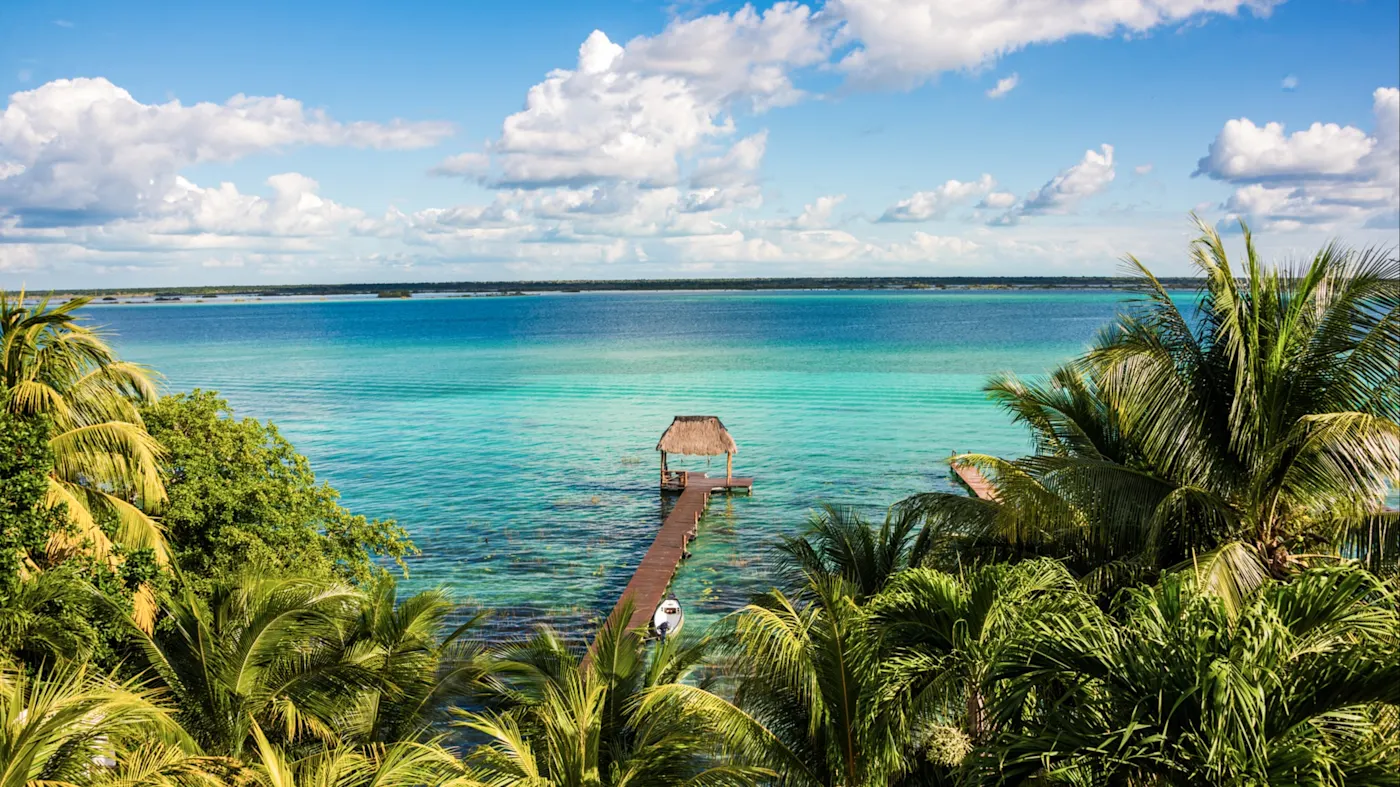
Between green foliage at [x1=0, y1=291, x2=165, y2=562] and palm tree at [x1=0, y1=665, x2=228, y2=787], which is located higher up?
green foliage at [x1=0, y1=291, x2=165, y2=562]

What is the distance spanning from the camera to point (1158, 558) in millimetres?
8336

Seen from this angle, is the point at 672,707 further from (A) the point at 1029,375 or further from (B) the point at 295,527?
(A) the point at 1029,375

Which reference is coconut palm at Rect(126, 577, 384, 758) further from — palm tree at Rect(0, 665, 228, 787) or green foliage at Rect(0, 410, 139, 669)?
palm tree at Rect(0, 665, 228, 787)

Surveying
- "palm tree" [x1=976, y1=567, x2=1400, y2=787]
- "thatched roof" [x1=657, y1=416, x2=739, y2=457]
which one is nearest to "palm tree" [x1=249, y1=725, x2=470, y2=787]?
"palm tree" [x1=976, y1=567, x2=1400, y2=787]

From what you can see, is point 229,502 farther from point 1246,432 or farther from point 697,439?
point 697,439

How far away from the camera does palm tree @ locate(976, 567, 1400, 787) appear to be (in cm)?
399

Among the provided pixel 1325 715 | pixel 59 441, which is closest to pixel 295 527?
pixel 59 441

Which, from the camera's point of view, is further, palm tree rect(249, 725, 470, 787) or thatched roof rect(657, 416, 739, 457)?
thatched roof rect(657, 416, 739, 457)

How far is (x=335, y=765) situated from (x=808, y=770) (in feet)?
11.9

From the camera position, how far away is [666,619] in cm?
1538

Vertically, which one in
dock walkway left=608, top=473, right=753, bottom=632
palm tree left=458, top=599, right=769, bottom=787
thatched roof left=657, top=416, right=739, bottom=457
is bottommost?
dock walkway left=608, top=473, right=753, bottom=632

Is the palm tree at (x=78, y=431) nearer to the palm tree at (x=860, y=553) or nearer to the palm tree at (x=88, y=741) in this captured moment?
the palm tree at (x=88, y=741)

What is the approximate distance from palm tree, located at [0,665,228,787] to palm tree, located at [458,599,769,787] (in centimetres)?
201

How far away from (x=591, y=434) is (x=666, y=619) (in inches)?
843
